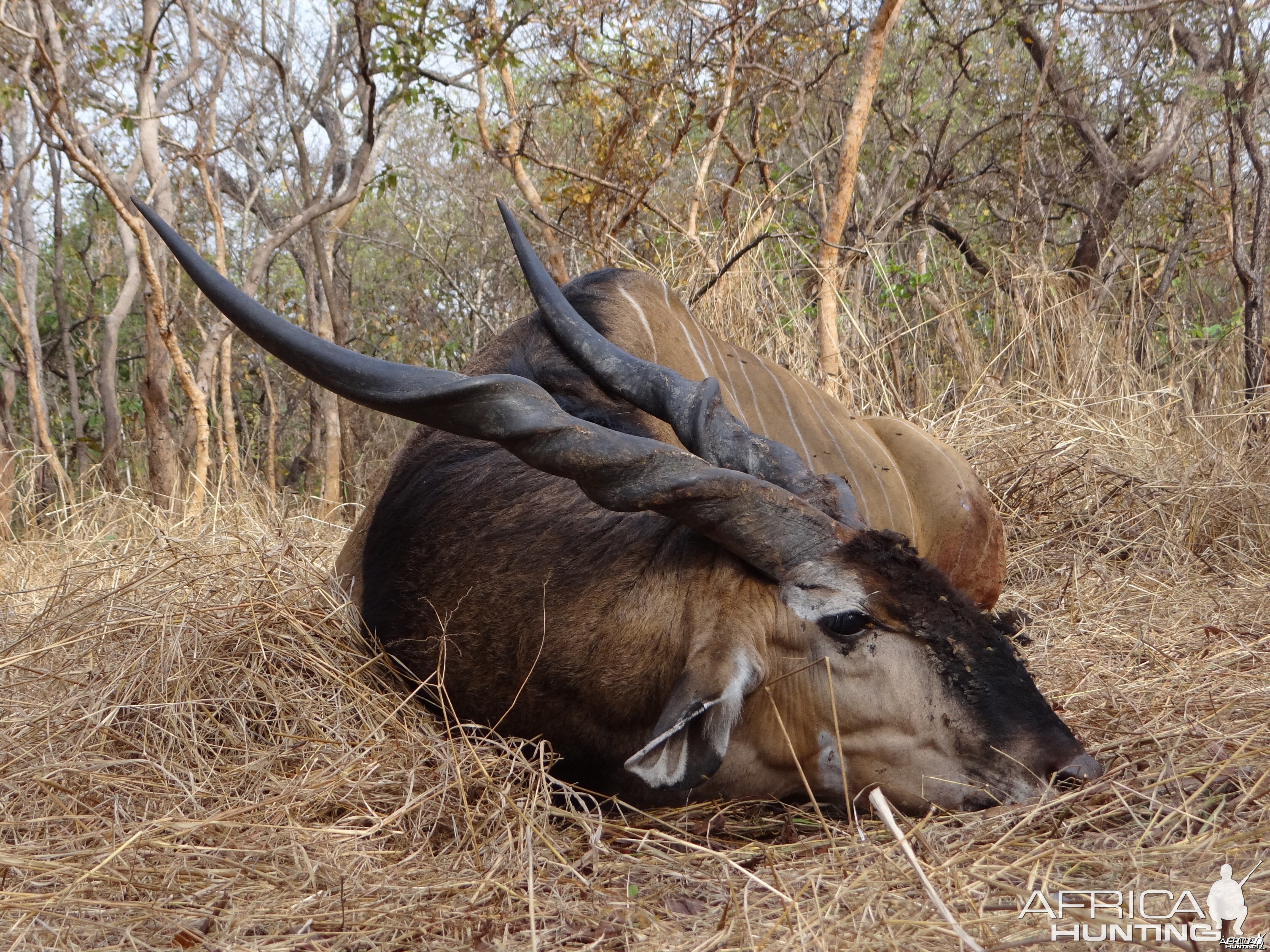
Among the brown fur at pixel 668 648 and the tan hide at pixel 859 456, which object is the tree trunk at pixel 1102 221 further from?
the brown fur at pixel 668 648

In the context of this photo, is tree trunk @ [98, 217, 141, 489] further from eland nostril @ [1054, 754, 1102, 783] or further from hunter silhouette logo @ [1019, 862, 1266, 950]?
hunter silhouette logo @ [1019, 862, 1266, 950]

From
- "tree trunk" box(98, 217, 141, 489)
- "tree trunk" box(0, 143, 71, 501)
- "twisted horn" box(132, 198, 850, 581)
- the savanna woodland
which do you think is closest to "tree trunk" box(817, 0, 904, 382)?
the savanna woodland

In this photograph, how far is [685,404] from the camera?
8.86 feet

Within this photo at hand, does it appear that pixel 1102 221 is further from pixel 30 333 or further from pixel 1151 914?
pixel 30 333

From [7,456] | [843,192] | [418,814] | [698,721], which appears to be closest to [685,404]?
[698,721]

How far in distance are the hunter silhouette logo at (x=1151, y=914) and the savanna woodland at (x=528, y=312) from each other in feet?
0.08

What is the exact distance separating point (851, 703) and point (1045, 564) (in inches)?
108

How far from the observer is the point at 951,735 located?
2.16m

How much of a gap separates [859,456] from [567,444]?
2.00 metres

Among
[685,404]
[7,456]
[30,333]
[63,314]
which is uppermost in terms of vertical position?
[63,314]

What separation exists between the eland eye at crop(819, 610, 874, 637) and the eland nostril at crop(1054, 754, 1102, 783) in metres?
0.44

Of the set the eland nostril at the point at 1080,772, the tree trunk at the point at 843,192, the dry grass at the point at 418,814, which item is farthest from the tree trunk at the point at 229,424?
the eland nostril at the point at 1080,772

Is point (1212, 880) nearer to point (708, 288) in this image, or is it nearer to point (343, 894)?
point (343, 894)

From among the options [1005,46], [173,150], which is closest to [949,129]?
[1005,46]
